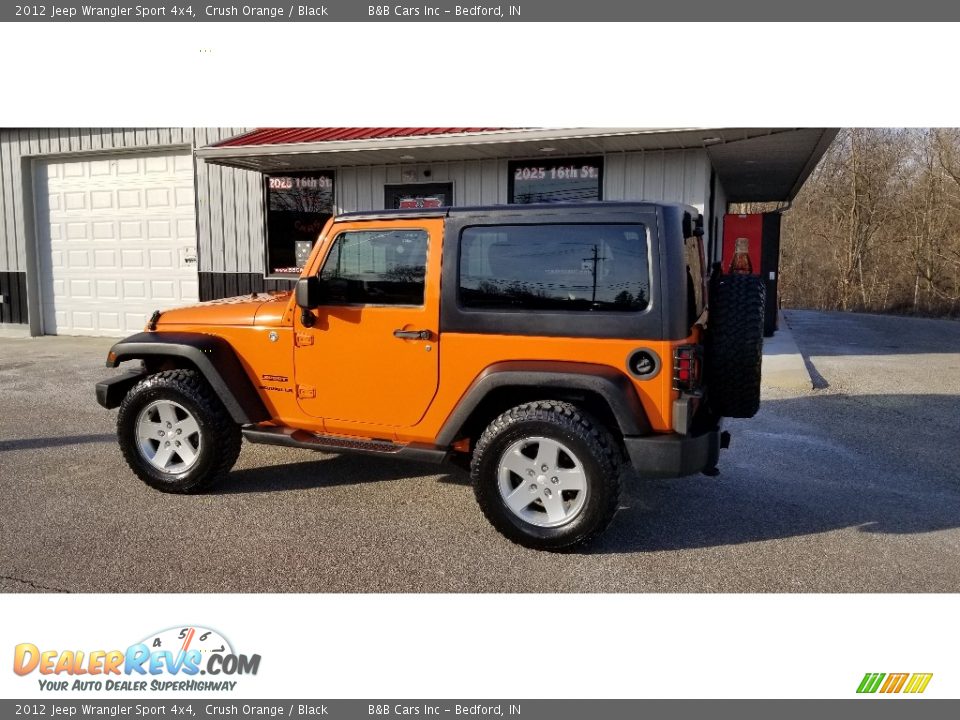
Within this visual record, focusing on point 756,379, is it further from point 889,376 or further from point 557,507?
point 889,376

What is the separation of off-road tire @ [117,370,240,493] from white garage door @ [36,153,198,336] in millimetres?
8806

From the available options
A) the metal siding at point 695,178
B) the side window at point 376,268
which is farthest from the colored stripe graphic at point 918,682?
the metal siding at point 695,178

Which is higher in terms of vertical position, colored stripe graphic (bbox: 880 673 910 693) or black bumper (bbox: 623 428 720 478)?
black bumper (bbox: 623 428 720 478)

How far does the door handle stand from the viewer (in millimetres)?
4504

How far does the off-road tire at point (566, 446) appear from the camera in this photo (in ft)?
13.2

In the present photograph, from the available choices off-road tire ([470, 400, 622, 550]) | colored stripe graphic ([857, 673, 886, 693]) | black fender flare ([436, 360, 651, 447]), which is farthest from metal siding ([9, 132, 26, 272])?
colored stripe graphic ([857, 673, 886, 693])

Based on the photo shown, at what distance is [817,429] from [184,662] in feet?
19.7

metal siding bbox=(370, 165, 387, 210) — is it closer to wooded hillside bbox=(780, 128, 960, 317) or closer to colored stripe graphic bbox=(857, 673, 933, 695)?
colored stripe graphic bbox=(857, 673, 933, 695)

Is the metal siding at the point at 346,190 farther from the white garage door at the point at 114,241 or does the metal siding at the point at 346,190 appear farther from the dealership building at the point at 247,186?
the white garage door at the point at 114,241

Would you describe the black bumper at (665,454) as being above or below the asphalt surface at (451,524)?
above

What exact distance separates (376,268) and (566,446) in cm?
170

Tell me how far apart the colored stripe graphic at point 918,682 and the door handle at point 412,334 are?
295 cm

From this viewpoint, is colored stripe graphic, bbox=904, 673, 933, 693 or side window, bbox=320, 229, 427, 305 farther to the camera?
side window, bbox=320, 229, 427, 305

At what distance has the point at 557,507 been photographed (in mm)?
4184
